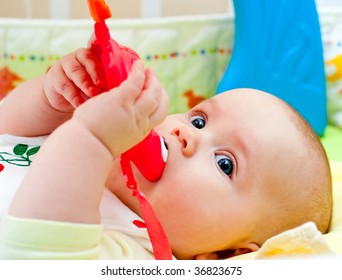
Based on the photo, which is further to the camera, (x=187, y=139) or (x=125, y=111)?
(x=187, y=139)

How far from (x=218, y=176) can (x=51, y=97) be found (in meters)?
0.28

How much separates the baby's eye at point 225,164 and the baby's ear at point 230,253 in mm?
109

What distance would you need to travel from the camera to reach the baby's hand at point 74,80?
73 cm

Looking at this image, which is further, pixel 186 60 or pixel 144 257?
pixel 186 60

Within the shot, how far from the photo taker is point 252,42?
127 centimetres

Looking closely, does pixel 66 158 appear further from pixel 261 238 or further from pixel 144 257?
pixel 261 238

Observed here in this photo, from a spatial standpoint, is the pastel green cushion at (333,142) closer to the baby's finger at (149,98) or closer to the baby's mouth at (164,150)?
the baby's mouth at (164,150)

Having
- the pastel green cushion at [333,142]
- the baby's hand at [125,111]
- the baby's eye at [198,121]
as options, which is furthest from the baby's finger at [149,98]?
the pastel green cushion at [333,142]

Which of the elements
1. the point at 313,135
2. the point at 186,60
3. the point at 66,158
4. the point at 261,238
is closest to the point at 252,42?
the point at 186,60

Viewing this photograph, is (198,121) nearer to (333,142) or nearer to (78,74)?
(78,74)

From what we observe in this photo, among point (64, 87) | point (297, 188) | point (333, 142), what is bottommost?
point (333, 142)

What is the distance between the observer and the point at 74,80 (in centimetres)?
77

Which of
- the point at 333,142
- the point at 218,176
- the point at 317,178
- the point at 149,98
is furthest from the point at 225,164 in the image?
the point at 333,142
